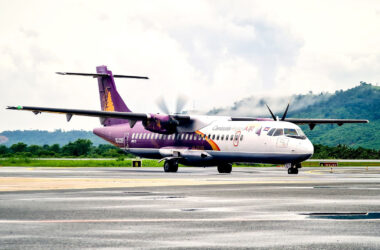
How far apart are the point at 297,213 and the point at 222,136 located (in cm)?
2714

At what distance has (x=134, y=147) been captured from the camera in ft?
161

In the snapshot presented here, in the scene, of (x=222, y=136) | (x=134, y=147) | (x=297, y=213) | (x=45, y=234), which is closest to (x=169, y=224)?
(x=45, y=234)

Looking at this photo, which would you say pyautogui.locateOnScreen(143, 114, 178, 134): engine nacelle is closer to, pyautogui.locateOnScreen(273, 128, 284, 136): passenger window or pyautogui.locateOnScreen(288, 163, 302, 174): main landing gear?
pyautogui.locateOnScreen(273, 128, 284, 136): passenger window

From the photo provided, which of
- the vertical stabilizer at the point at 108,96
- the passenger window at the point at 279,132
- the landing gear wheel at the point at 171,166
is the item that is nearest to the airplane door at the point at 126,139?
the vertical stabilizer at the point at 108,96

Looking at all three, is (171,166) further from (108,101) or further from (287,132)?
(108,101)

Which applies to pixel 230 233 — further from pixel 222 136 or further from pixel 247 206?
pixel 222 136

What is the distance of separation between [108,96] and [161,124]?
908 cm

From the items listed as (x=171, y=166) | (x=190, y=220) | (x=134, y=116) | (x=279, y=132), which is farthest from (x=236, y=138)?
(x=190, y=220)

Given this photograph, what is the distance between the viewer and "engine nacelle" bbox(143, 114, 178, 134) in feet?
148

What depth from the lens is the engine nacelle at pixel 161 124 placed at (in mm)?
45156

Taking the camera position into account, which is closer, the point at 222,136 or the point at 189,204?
the point at 189,204

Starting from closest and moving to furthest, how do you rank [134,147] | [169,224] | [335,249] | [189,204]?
[335,249] → [169,224] → [189,204] → [134,147]

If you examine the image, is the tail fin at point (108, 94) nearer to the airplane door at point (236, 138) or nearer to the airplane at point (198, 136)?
the airplane at point (198, 136)

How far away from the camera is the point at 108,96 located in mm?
52812
